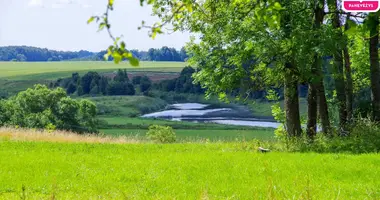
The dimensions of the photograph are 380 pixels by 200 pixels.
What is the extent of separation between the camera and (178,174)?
11406 mm

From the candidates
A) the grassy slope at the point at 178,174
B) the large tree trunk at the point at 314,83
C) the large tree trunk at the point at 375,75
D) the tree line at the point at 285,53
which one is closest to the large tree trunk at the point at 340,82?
the tree line at the point at 285,53

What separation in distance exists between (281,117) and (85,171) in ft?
55.0

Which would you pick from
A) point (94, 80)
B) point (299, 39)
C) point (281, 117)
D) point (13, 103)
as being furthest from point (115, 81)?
point (299, 39)

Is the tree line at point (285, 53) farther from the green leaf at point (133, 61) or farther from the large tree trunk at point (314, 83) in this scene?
Answer: the green leaf at point (133, 61)

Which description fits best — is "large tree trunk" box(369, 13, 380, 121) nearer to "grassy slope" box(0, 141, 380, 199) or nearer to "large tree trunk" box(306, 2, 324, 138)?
"large tree trunk" box(306, 2, 324, 138)

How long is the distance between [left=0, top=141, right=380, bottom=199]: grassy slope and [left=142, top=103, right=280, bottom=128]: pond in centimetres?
10249

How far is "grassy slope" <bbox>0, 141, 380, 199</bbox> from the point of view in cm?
909

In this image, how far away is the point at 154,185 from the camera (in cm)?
1002

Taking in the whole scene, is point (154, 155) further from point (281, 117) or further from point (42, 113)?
point (42, 113)

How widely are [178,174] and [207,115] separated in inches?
4930

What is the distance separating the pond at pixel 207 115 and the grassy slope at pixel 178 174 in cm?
10249

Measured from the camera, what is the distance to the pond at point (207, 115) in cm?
12244

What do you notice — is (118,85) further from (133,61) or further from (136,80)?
(133,61)

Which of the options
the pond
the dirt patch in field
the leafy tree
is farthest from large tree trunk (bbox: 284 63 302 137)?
the dirt patch in field
